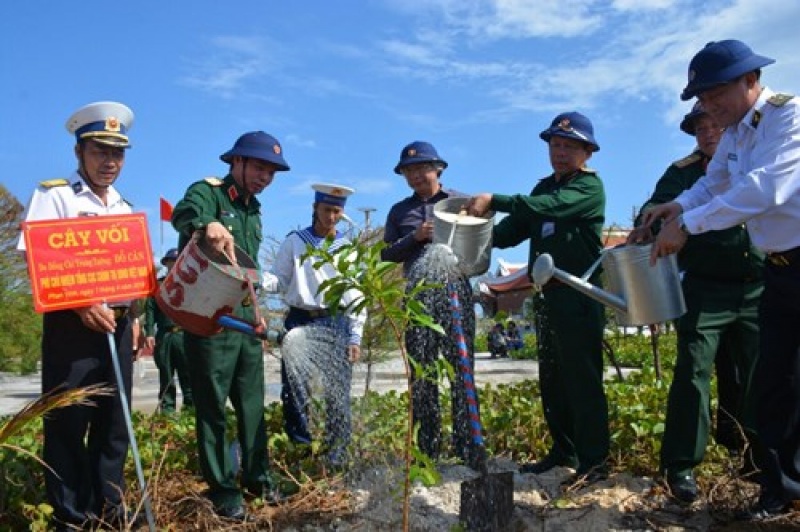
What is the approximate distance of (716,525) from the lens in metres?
3.30

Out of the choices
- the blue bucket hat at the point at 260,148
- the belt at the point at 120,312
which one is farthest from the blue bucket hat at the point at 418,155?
the belt at the point at 120,312

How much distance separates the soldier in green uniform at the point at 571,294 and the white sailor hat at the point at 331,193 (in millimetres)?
1010

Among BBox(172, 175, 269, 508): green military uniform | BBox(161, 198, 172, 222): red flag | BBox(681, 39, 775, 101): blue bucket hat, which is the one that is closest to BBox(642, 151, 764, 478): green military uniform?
BBox(681, 39, 775, 101): blue bucket hat

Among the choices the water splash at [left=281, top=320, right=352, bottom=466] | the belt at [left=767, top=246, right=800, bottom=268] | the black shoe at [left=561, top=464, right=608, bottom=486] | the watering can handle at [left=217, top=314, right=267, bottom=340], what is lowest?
the black shoe at [left=561, top=464, right=608, bottom=486]

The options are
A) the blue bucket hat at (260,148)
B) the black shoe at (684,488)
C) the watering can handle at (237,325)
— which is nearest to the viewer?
the watering can handle at (237,325)

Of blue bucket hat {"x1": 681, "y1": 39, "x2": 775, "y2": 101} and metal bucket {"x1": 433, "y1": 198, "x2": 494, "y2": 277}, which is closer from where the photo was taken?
blue bucket hat {"x1": 681, "y1": 39, "x2": 775, "y2": 101}

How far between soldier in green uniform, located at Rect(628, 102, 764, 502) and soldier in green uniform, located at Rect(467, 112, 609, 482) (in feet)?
1.30

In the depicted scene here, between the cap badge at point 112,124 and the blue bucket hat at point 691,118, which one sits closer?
the cap badge at point 112,124

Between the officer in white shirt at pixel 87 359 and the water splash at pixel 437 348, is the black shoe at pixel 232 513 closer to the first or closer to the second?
the officer in white shirt at pixel 87 359

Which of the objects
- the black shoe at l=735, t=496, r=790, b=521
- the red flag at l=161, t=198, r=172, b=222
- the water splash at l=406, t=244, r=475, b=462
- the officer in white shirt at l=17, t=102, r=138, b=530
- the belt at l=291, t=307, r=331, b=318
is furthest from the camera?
the red flag at l=161, t=198, r=172, b=222

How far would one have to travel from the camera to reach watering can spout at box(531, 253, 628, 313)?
3.36 metres

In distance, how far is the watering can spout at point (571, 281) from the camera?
3.36m

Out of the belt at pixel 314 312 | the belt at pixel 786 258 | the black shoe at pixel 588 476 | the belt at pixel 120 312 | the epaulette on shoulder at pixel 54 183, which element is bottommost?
the black shoe at pixel 588 476

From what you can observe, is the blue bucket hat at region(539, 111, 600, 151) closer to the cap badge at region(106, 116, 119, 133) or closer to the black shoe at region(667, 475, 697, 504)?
the black shoe at region(667, 475, 697, 504)
